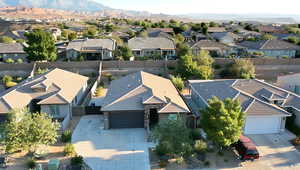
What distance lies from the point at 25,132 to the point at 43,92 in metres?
9.75

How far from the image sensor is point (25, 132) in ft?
61.0

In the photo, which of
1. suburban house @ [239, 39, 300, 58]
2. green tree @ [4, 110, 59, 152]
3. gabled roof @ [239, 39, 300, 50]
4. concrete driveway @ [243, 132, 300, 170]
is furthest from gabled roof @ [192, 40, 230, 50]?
green tree @ [4, 110, 59, 152]

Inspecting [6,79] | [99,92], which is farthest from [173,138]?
[6,79]

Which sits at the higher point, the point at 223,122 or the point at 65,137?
the point at 223,122

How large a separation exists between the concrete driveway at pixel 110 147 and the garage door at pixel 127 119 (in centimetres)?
62

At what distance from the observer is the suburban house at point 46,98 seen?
24795 mm

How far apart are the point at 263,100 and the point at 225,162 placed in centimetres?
942

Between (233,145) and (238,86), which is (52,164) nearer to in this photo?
(233,145)

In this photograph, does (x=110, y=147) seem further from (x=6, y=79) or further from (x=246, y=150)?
(x=6, y=79)

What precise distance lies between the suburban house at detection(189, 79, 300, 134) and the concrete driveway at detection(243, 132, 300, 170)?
2.97 feet

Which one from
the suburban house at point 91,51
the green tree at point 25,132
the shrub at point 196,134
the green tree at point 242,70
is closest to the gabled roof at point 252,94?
the shrub at point 196,134

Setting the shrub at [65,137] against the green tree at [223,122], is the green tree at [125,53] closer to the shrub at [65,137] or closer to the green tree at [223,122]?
the shrub at [65,137]

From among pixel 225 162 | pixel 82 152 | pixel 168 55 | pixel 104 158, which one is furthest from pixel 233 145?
pixel 168 55

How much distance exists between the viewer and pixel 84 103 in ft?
103
